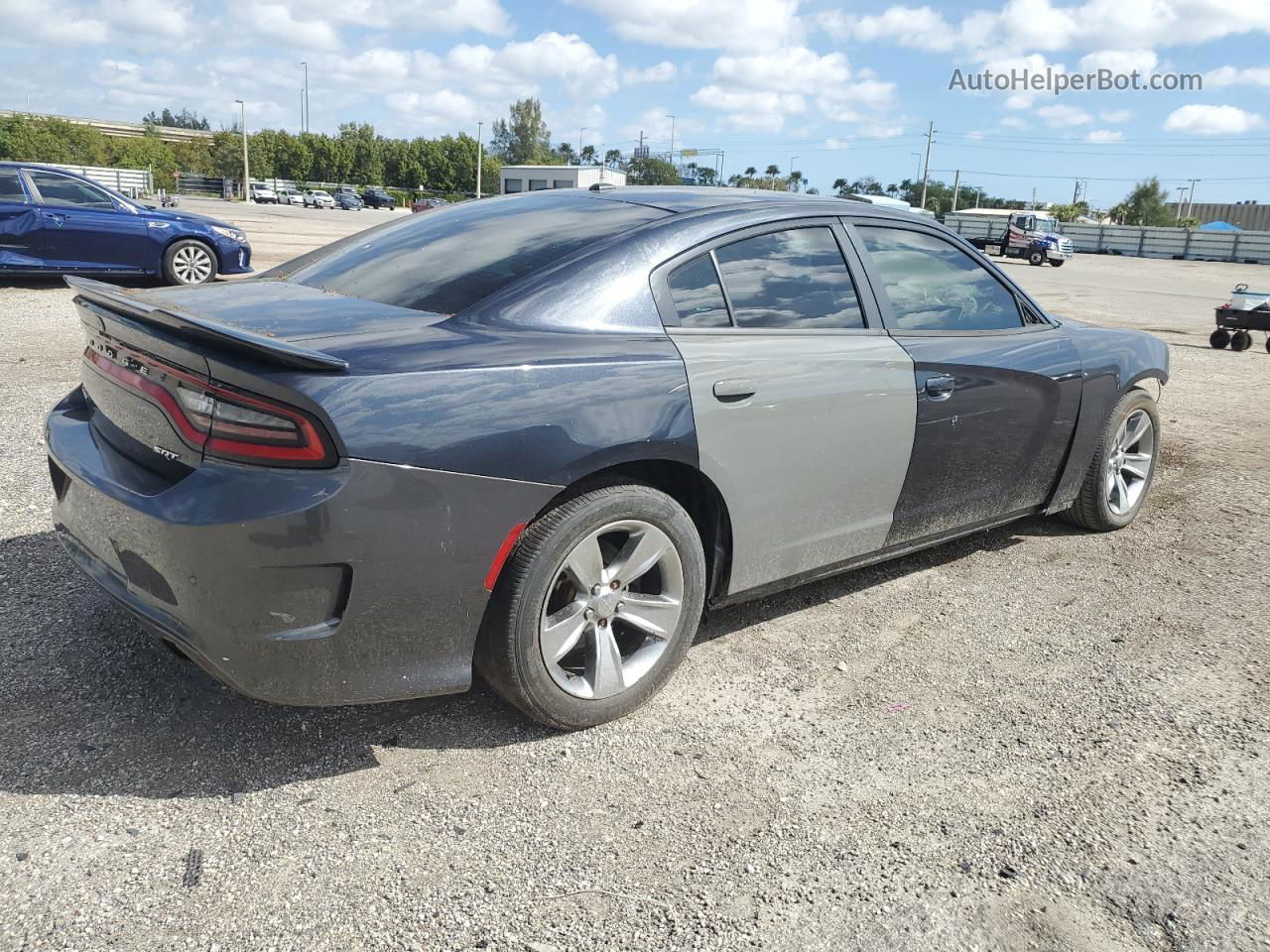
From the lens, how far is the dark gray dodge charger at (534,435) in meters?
2.39

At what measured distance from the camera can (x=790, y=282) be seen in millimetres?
3459

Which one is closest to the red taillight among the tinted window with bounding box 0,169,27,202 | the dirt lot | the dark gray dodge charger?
the dark gray dodge charger

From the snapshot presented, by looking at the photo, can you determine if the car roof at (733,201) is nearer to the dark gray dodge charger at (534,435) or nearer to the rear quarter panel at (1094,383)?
the dark gray dodge charger at (534,435)

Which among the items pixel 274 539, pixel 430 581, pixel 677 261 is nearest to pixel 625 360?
pixel 677 261

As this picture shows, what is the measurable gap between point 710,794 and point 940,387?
1.79 meters

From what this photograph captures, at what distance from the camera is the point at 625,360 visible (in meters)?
2.85

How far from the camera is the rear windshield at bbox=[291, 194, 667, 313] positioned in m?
3.09

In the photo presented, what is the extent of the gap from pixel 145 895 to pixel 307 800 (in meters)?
0.46

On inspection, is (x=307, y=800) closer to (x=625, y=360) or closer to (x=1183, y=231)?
(x=625, y=360)

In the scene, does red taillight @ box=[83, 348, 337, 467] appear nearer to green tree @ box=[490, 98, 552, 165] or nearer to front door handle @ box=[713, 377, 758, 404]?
front door handle @ box=[713, 377, 758, 404]

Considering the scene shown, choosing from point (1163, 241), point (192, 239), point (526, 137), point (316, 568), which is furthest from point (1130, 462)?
point (526, 137)

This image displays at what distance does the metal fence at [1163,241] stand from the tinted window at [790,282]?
46.2 m

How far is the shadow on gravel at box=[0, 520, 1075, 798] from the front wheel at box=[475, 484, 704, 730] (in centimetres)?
22

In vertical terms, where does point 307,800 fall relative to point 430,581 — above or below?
below
